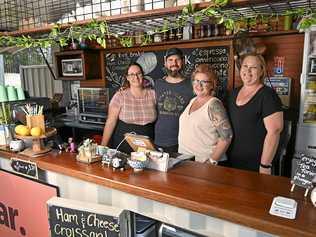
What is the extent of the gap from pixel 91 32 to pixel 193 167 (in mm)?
978

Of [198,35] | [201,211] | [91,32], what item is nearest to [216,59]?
[198,35]

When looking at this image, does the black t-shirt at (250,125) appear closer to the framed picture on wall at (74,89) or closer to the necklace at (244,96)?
the necklace at (244,96)

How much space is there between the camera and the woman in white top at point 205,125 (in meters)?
1.71

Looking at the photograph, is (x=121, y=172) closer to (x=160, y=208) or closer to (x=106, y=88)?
(x=160, y=208)

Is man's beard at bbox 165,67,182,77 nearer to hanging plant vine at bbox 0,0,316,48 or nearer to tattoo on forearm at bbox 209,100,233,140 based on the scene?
hanging plant vine at bbox 0,0,316,48

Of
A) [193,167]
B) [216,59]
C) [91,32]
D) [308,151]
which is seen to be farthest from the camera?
[216,59]

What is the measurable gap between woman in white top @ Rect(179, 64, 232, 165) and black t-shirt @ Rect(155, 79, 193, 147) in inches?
7.7

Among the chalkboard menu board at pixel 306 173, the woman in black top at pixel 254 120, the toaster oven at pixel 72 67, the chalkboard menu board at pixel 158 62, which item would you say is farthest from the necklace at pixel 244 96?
the toaster oven at pixel 72 67

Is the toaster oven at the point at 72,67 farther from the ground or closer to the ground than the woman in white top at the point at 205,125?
farther from the ground

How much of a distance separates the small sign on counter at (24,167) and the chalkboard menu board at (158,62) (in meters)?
1.62

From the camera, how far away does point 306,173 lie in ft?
3.53

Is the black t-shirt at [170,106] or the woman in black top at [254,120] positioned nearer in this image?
the woman in black top at [254,120]

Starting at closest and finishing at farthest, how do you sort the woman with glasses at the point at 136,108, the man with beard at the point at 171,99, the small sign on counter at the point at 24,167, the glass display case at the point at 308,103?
the small sign on counter at the point at 24,167, the man with beard at the point at 171,99, the woman with glasses at the point at 136,108, the glass display case at the point at 308,103

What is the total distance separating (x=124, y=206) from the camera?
1.36 m
